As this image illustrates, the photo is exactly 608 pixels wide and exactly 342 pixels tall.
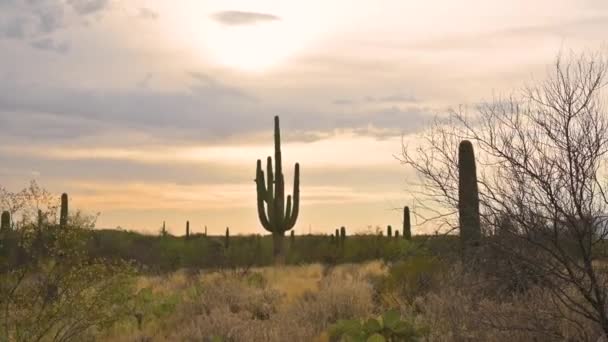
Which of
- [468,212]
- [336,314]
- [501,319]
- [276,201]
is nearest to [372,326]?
[501,319]

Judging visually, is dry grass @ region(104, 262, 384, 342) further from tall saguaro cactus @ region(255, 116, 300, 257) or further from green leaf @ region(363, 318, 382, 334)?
tall saguaro cactus @ region(255, 116, 300, 257)

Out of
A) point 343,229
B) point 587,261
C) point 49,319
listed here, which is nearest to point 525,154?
point 587,261

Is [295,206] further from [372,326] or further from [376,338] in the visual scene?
[376,338]

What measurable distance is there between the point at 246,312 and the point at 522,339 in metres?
6.12

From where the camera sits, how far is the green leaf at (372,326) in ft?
35.3

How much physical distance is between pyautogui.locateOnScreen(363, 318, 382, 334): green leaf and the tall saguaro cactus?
21714mm

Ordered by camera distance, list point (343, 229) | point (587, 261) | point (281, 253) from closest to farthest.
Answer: point (587, 261) < point (281, 253) < point (343, 229)

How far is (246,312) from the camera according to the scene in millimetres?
15117

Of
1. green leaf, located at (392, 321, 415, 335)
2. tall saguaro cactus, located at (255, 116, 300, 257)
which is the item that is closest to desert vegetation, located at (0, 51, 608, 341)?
green leaf, located at (392, 321, 415, 335)

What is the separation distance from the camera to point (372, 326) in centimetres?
1076

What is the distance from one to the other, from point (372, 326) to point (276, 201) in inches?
863

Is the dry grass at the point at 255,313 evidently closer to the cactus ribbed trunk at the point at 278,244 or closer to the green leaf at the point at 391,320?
the green leaf at the point at 391,320

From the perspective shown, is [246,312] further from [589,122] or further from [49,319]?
[589,122]

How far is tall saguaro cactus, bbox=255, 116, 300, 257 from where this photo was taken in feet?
107
